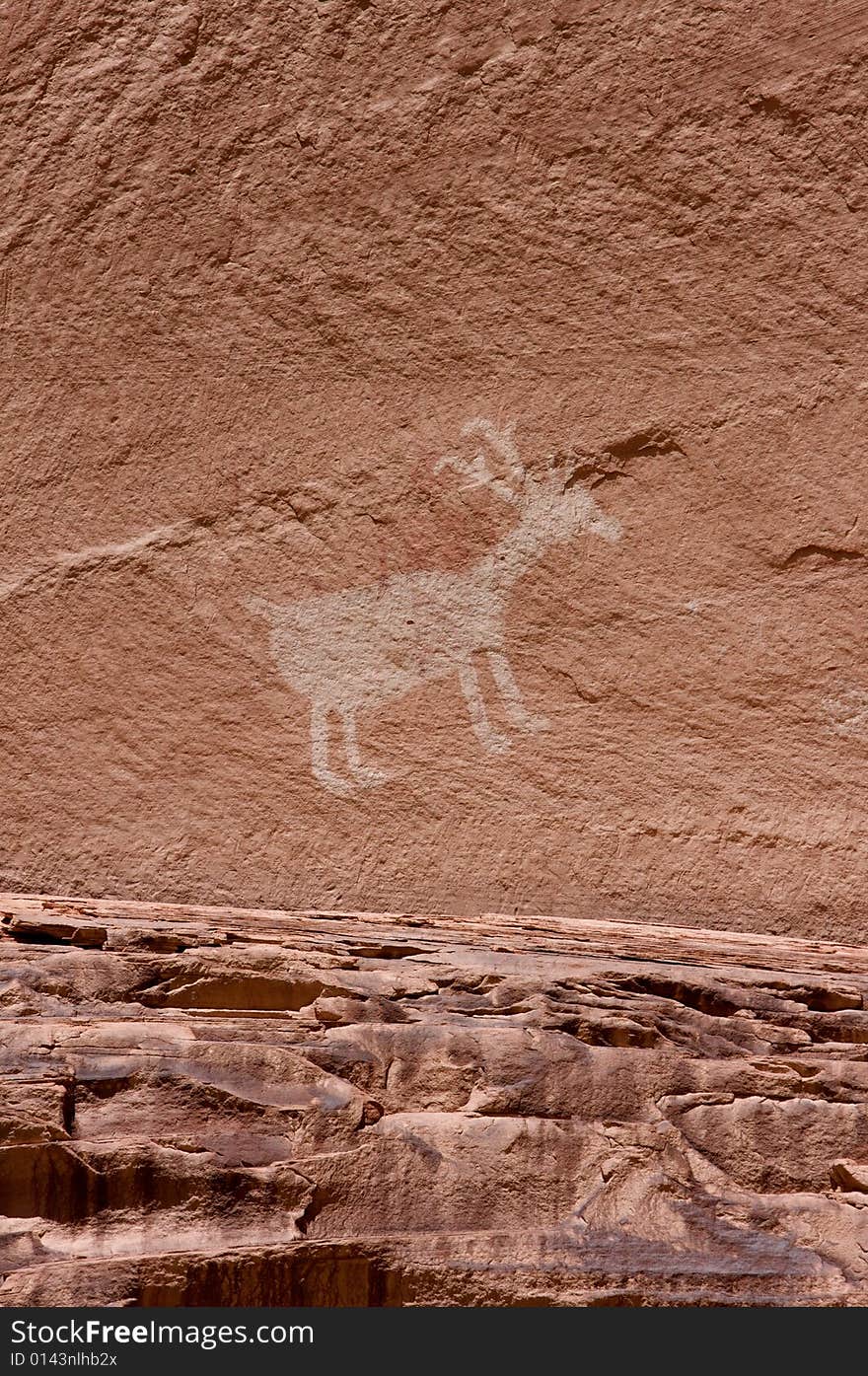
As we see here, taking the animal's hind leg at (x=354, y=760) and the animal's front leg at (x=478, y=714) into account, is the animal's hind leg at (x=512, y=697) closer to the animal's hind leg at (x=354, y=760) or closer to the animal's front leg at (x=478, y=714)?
the animal's front leg at (x=478, y=714)

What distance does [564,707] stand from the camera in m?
3.46

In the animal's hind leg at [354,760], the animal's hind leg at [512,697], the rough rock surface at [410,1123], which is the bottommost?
the rough rock surface at [410,1123]

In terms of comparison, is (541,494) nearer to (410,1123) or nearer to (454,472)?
(454,472)

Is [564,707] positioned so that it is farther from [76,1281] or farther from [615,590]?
[76,1281]

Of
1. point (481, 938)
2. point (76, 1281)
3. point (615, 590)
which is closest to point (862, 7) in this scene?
point (615, 590)

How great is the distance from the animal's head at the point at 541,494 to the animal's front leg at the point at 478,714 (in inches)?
13.7

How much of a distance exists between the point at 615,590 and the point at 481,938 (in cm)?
87

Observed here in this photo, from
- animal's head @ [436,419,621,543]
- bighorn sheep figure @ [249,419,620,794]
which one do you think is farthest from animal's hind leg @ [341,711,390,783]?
animal's head @ [436,419,621,543]

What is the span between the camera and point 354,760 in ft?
11.4

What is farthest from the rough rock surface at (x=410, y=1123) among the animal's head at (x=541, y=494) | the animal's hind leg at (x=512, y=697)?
the animal's head at (x=541, y=494)

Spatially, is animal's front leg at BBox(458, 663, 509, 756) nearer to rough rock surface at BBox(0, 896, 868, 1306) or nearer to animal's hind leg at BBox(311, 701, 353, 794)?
animal's hind leg at BBox(311, 701, 353, 794)

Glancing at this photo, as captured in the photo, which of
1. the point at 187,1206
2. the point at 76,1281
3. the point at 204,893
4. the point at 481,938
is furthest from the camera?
the point at 204,893

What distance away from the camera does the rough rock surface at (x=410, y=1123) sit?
2.20 m

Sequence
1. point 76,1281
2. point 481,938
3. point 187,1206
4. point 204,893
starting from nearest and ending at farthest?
point 76,1281, point 187,1206, point 481,938, point 204,893
